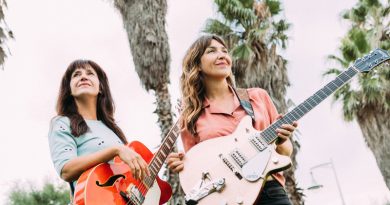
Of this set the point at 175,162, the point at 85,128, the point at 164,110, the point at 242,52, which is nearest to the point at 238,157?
the point at 175,162

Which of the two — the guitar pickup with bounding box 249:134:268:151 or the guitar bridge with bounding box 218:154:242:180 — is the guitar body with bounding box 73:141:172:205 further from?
the guitar pickup with bounding box 249:134:268:151

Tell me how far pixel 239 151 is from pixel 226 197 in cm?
27

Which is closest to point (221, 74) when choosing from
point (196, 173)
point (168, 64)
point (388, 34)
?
point (196, 173)

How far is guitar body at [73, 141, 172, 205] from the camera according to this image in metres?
2.01

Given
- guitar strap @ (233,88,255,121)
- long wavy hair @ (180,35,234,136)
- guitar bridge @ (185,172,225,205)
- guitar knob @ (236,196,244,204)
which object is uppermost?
long wavy hair @ (180,35,234,136)

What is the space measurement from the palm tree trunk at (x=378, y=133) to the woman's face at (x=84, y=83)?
36.9 ft

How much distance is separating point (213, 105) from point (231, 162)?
1.59 ft

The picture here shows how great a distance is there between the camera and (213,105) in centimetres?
268

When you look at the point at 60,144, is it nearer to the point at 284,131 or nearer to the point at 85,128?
the point at 85,128

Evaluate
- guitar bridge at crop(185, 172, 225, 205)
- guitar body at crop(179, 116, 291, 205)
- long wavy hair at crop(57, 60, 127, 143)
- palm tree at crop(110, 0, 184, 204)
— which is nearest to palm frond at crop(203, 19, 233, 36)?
palm tree at crop(110, 0, 184, 204)

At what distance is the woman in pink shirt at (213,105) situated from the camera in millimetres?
2434

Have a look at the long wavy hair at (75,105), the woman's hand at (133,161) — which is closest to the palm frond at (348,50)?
the long wavy hair at (75,105)

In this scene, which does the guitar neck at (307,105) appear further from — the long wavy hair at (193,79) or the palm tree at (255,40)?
the palm tree at (255,40)

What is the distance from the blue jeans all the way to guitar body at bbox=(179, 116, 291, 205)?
0.10 m
